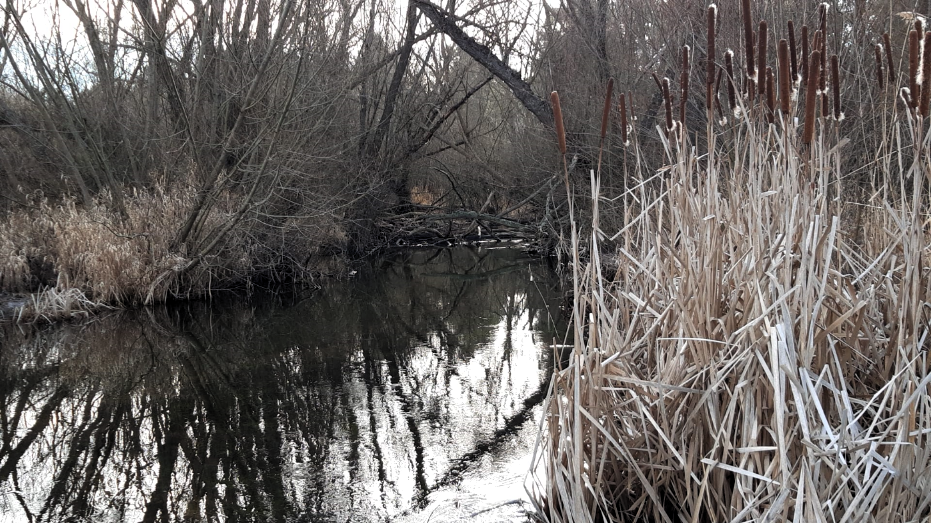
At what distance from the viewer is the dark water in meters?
3.42

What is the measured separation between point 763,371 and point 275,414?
3279 mm

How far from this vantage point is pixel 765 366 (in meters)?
1.89

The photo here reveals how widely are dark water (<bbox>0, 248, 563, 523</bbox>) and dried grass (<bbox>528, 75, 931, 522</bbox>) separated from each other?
2.47ft

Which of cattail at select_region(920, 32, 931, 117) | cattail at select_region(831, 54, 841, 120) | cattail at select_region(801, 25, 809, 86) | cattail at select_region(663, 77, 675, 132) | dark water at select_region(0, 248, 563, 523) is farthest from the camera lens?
dark water at select_region(0, 248, 563, 523)

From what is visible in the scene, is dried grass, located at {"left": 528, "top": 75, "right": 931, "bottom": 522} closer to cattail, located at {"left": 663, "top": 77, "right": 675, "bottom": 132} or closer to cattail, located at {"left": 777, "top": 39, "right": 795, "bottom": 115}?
cattail, located at {"left": 777, "top": 39, "right": 795, "bottom": 115}

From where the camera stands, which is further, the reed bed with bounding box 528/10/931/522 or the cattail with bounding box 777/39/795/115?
the cattail with bounding box 777/39/795/115

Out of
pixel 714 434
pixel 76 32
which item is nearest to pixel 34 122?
pixel 76 32

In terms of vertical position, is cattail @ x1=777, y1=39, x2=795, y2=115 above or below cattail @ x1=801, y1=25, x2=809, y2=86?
below

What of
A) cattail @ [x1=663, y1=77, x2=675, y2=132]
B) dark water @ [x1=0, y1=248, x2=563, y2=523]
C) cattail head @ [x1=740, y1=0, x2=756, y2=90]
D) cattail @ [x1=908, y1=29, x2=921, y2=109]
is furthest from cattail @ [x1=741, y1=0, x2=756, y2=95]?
dark water @ [x1=0, y1=248, x2=563, y2=523]

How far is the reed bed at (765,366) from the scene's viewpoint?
1.84 m

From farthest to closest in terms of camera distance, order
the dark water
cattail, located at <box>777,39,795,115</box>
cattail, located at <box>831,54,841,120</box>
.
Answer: the dark water → cattail, located at <box>831,54,841,120</box> → cattail, located at <box>777,39,795,115</box>

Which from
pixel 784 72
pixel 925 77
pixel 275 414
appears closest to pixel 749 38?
pixel 784 72

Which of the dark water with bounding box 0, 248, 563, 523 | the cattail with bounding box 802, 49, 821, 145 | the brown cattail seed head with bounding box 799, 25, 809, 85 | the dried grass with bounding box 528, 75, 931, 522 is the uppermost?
the brown cattail seed head with bounding box 799, 25, 809, 85

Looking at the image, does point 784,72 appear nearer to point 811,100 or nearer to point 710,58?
point 811,100
